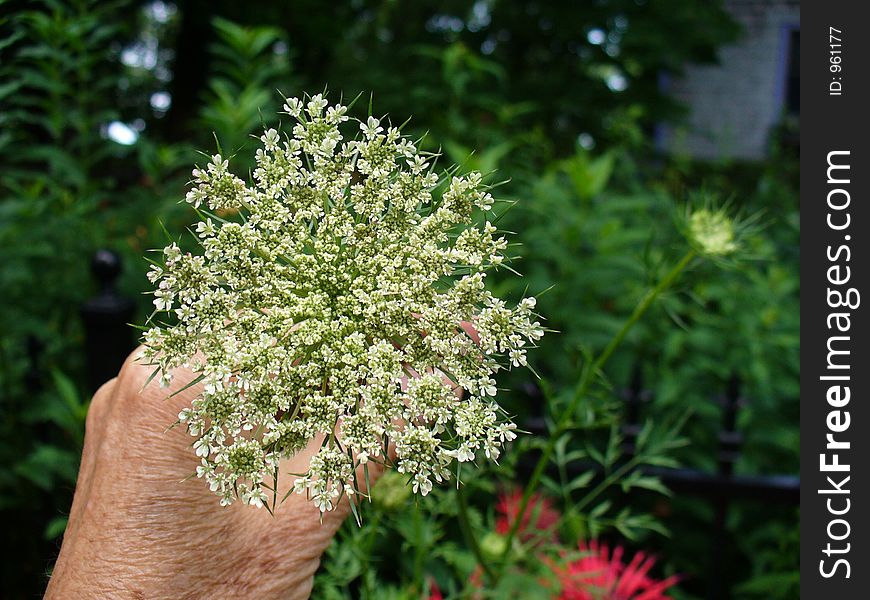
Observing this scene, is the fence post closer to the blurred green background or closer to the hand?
the blurred green background

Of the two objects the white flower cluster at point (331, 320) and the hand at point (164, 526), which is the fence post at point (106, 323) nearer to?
the hand at point (164, 526)

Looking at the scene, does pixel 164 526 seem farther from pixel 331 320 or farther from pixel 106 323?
pixel 106 323

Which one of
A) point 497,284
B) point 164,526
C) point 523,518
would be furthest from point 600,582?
point 164,526

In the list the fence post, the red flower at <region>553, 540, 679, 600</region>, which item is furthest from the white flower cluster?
the fence post

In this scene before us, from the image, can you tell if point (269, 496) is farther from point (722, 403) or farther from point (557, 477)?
point (722, 403)

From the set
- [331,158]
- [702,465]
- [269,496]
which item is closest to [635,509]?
[702,465]
